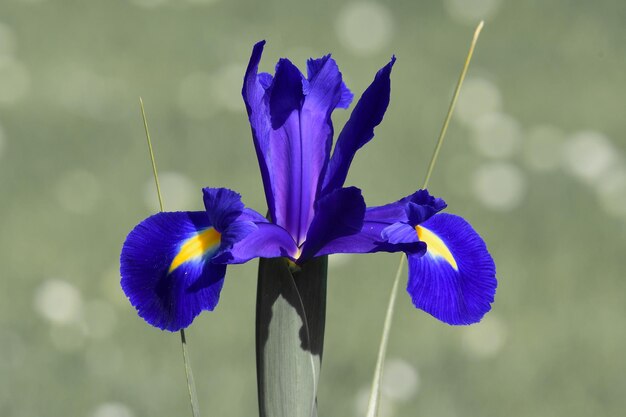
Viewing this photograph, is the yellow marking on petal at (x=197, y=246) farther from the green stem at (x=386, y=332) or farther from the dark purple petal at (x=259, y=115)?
the green stem at (x=386, y=332)

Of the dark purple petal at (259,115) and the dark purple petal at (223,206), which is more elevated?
the dark purple petal at (259,115)

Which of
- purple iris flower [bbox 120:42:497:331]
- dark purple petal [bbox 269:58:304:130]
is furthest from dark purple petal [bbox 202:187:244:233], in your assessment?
dark purple petal [bbox 269:58:304:130]

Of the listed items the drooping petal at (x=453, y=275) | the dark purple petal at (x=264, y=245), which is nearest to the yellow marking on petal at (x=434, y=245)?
the drooping petal at (x=453, y=275)

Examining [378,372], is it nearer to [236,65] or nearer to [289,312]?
[289,312]

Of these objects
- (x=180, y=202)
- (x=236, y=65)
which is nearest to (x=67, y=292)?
(x=180, y=202)

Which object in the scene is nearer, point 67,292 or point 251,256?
point 251,256

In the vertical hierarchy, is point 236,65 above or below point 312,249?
above

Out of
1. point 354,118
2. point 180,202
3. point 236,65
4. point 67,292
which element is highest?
point 236,65
